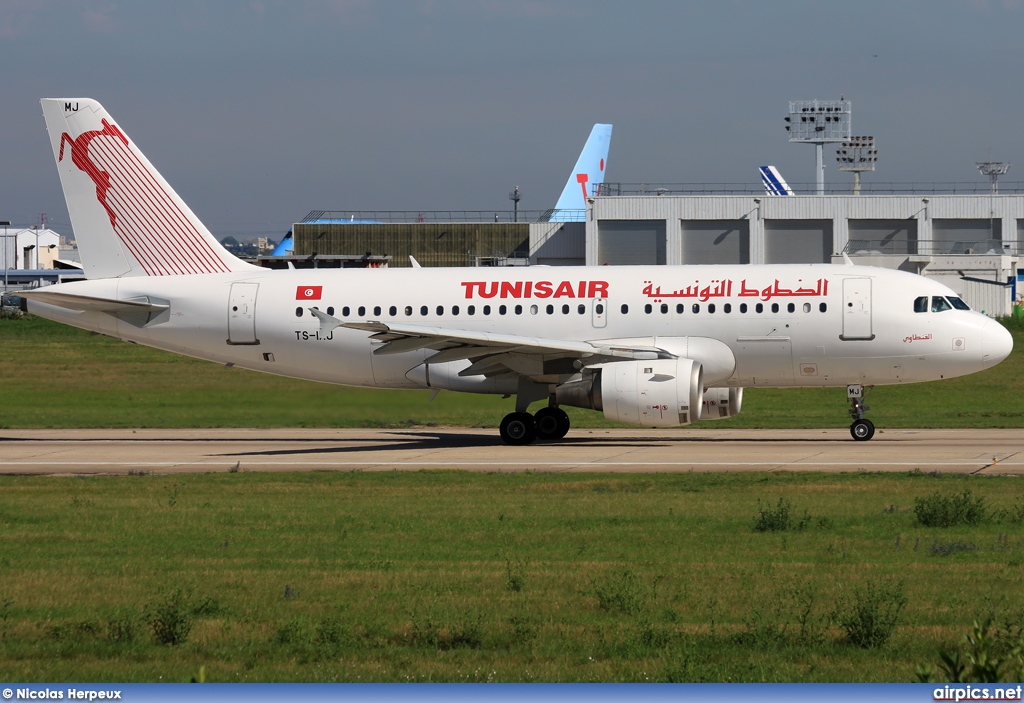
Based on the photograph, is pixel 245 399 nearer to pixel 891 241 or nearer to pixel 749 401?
pixel 749 401

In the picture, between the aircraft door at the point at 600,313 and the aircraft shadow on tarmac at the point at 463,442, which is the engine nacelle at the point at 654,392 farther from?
the aircraft shadow on tarmac at the point at 463,442

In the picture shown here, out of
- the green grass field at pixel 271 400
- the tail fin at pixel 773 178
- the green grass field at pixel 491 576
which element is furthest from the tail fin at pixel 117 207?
the tail fin at pixel 773 178

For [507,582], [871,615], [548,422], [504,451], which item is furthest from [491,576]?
[548,422]

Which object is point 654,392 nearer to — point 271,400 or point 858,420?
point 858,420

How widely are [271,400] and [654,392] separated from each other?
9509 millimetres

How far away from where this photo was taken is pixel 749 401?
44.6 metres

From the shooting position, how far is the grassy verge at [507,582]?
32.1ft

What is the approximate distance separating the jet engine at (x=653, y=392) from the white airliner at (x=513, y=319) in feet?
0.12

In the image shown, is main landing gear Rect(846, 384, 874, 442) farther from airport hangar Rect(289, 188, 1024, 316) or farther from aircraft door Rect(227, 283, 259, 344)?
airport hangar Rect(289, 188, 1024, 316)

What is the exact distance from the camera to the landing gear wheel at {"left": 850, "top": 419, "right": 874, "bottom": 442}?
29703 mm

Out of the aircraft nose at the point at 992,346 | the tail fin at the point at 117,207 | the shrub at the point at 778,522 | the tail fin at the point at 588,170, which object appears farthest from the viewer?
the tail fin at the point at 588,170

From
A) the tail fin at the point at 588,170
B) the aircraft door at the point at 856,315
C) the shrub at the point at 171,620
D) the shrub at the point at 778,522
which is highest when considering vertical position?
the tail fin at the point at 588,170

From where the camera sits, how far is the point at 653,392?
1073 inches

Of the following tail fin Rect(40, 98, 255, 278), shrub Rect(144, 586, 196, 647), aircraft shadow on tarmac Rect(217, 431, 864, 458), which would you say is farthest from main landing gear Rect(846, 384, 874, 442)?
shrub Rect(144, 586, 196, 647)
